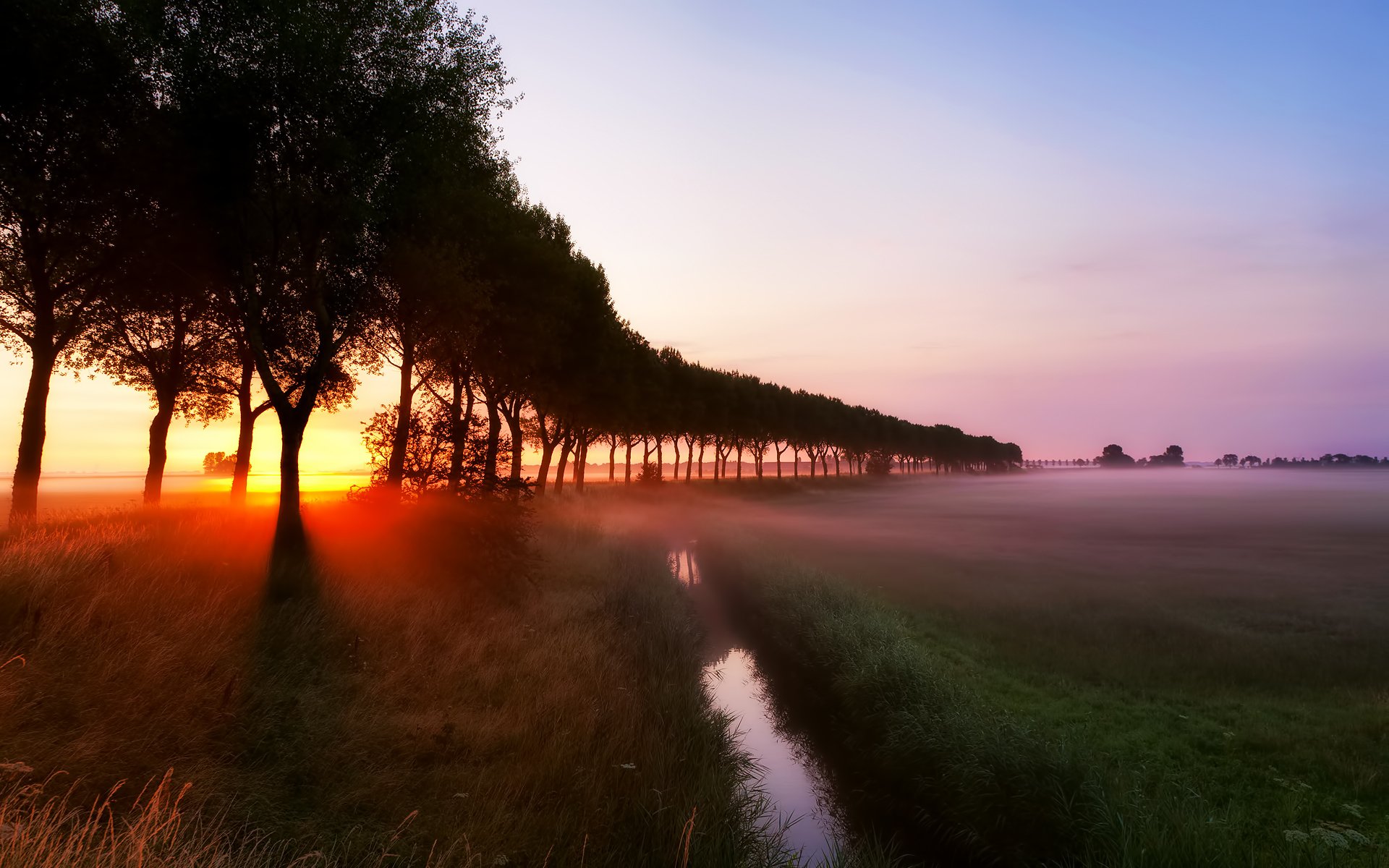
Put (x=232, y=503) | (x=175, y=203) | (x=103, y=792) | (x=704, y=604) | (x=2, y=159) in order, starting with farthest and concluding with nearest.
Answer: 1. (x=704, y=604)
2. (x=232, y=503)
3. (x=175, y=203)
4. (x=2, y=159)
5. (x=103, y=792)

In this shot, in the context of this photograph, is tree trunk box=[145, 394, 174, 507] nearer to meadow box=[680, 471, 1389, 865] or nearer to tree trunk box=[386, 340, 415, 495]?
tree trunk box=[386, 340, 415, 495]

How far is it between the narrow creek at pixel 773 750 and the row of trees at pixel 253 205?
861 centimetres

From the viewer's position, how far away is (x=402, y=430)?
920 inches

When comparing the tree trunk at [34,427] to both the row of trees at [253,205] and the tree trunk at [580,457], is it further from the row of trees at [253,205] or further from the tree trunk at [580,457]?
the tree trunk at [580,457]

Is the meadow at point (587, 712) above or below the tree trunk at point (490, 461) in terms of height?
below

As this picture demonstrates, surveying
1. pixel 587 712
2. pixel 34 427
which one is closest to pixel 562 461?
pixel 34 427

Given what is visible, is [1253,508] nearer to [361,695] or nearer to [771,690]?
[771,690]

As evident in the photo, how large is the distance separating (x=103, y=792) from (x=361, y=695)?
3.65 metres

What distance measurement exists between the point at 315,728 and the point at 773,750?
8.88m

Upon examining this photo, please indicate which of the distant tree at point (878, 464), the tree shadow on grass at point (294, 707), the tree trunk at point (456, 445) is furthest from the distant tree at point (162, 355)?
the distant tree at point (878, 464)

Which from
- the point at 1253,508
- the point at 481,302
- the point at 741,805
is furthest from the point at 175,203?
the point at 1253,508

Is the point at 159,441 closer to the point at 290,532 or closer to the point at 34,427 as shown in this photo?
the point at 34,427

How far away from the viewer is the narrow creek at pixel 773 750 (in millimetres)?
10844

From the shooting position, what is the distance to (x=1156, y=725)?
42.5ft
